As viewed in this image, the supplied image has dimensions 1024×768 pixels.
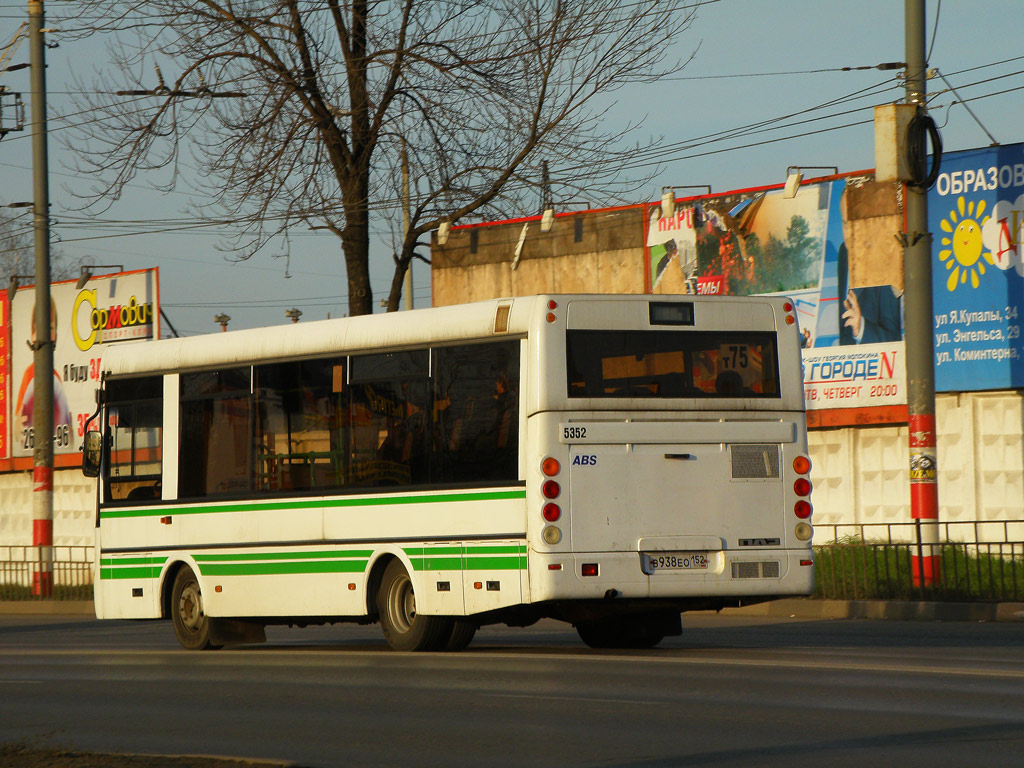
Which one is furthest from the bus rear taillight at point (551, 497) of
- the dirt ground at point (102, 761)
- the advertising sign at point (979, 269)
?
the advertising sign at point (979, 269)

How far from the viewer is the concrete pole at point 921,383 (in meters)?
19.6

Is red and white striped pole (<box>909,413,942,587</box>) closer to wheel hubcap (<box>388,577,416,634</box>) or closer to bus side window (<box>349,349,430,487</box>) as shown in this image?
wheel hubcap (<box>388,577,416,634</box>)

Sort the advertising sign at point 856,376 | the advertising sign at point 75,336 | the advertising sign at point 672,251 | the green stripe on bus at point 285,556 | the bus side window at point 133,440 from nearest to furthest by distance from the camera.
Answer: the green stripe on bus at point 285,556, the bus side window at point 133,440, the advertising sign at point 856,376, the advertising sign at point 672,251, the advertising sign at point 75,336

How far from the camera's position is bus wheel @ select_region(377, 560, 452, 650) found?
14.3 meters

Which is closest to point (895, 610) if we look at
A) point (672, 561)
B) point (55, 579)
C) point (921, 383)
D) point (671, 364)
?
point (921, 383)

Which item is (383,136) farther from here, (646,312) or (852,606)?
(646,312)

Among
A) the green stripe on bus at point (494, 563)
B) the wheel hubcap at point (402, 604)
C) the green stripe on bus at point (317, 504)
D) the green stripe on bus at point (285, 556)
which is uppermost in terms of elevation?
the green stripe on bus at point (317, 504)

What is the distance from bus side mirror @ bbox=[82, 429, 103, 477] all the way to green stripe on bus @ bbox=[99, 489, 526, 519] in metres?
0.45

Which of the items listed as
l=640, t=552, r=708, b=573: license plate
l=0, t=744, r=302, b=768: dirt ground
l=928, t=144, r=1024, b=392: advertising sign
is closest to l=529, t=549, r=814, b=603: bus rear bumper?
l=640, t=552, r=708, b=573: license plate

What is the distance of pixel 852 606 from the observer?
64.0 feet

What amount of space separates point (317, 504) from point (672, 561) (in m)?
3.61

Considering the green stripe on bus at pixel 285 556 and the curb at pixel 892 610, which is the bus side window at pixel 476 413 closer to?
the green stripe on bus at pixel 285 556

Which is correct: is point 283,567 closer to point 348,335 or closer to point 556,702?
point 348,335

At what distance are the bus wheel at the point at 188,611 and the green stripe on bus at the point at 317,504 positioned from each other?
676 mm
